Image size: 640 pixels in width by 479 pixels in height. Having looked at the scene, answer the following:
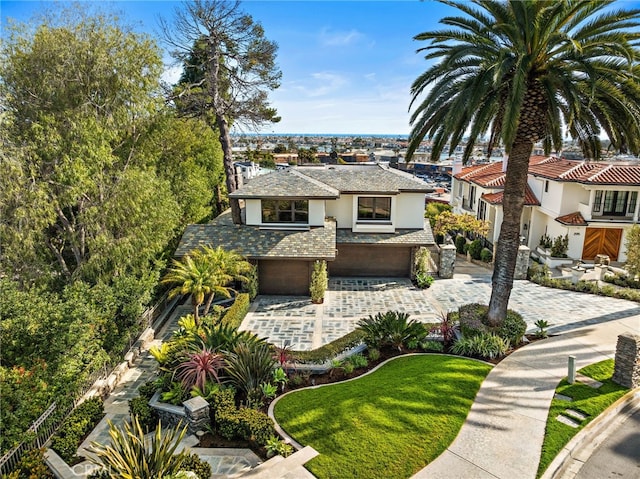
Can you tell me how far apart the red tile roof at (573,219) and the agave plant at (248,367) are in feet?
74.8

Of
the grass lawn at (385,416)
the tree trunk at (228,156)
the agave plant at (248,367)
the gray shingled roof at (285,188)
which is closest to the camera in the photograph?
the grass lawn at (385,416)

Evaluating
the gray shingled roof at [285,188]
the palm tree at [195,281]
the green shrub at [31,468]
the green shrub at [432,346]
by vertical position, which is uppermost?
the gray shingled roof at [285,188]

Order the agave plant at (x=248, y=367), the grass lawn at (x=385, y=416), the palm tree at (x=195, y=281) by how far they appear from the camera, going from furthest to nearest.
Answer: the palm tree at (x=195, y=281) → the agave plant at (x=248, y=367) → the grass lawn at (x=385, y=416)

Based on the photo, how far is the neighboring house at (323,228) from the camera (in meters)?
21.5

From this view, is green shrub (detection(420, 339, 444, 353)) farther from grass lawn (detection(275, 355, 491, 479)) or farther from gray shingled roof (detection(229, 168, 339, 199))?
gray shingled roof (detection(229, 168, 339, 199))

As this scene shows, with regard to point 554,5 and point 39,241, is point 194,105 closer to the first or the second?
point 39,241

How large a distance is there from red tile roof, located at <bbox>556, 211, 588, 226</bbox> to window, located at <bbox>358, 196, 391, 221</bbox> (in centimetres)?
1226

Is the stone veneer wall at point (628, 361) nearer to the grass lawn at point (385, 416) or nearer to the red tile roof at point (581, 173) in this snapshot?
the grass lawn at point (385, 416)

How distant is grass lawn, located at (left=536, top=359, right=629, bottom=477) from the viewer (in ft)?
31.4

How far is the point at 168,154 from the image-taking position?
72.4 ft

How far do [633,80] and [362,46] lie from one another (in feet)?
42.6

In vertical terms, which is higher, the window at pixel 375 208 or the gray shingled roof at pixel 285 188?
the gray shingled roof at pixel 285 188

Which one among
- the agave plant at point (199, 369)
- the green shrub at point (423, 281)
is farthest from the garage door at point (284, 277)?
the agave plant at point (199, 369)

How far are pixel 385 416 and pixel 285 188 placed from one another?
48.0 feet
